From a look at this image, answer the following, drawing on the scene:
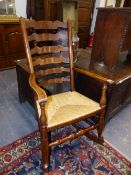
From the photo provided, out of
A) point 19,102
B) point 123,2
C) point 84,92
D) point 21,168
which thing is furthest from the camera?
point 123,2

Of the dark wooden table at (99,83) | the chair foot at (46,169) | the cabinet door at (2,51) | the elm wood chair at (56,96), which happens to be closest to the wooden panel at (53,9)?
the cabinet door at (2,51)

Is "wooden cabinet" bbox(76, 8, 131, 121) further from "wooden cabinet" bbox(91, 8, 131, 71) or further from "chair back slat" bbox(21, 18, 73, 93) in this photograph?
"chair back slat" bbox(21, 18, 73, 93)

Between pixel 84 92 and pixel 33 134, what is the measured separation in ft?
2.27

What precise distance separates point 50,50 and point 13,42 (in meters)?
1.87

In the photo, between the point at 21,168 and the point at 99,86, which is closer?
the point at 21,168

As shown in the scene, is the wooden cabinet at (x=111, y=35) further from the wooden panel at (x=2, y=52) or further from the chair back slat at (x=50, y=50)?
the wooden panel at (x=2, y=52)

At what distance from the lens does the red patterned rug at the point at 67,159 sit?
1.26m

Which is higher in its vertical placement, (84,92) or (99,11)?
(99,11)

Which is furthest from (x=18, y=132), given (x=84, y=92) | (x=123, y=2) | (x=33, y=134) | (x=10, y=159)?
(x=123, y=2)

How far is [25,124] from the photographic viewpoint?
67.8 inches

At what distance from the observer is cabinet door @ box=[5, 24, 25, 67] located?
2.91 m

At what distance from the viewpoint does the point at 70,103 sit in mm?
1355

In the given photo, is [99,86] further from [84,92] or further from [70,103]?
[70,103]

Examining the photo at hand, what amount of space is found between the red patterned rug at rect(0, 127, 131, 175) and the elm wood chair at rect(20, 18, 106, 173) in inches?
4.7
